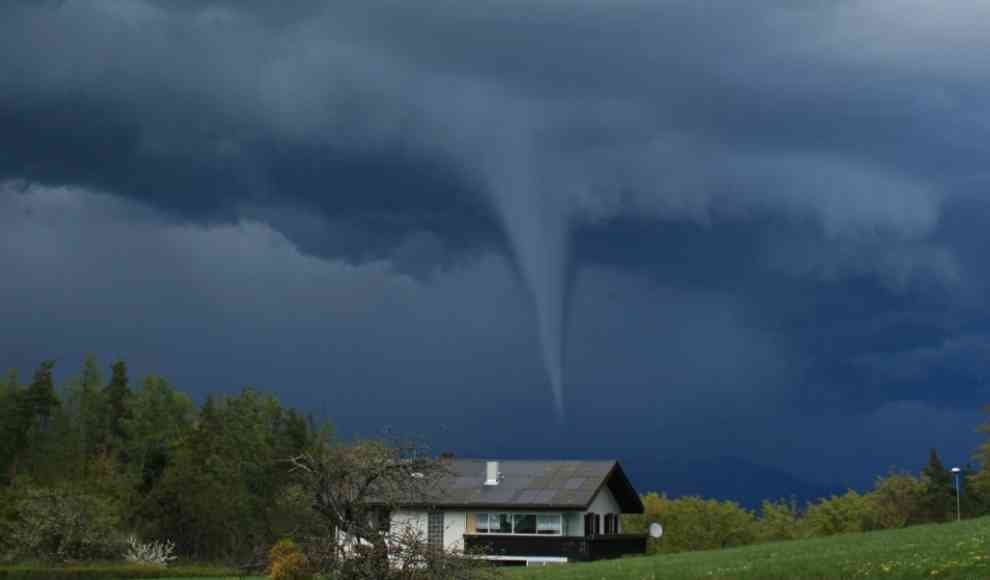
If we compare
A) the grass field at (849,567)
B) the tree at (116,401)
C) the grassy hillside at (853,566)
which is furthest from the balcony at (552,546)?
the tree at (116,401)

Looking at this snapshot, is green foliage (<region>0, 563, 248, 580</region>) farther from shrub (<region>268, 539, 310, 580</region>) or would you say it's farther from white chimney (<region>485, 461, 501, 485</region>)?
shrub (<region>268, 539, 310, 580</region>)

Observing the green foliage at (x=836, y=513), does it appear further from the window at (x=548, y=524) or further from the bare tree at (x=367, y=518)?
the bare tree at (x=367, y=518)

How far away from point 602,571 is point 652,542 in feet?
159

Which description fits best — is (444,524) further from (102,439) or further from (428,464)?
(428,464)

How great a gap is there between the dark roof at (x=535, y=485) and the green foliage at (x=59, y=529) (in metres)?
18.3

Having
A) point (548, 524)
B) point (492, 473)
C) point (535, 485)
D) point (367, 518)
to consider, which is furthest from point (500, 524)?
point (367, 518)

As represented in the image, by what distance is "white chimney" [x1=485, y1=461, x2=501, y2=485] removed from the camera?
202 feet

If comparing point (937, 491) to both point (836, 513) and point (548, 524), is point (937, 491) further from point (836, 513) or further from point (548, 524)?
point (548, 524)

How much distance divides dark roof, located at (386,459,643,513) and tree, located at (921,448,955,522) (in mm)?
22905

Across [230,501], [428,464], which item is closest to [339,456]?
[428,464]

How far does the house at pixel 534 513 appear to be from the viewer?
5772 cm

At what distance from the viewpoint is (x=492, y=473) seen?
61.7 m

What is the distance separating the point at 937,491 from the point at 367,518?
67.6m

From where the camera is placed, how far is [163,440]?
82.8 metres
